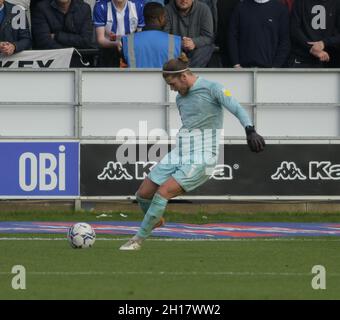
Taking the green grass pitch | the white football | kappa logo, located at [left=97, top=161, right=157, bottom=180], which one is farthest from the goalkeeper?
kappa logo, located at [left=97, top=161, right=157, bottom=180]

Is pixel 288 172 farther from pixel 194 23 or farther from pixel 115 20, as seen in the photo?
pixel 115 20

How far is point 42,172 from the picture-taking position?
832 inches

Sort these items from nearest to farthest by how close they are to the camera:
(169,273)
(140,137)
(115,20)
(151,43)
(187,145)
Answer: (169,273), (187,145), (151,43), (140,137), (115,20)

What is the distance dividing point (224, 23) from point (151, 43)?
6.95 feet

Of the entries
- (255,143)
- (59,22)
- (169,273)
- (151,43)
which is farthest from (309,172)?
(169,273)

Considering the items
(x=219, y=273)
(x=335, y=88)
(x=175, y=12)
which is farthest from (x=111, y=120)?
(x=219, y=273)

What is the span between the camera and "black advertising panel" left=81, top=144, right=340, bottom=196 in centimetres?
2131

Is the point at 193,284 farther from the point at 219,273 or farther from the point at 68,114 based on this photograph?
the point at 68,114

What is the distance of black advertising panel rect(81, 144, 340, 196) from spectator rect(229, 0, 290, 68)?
58.8 inches

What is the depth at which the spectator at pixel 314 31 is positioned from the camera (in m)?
21.9

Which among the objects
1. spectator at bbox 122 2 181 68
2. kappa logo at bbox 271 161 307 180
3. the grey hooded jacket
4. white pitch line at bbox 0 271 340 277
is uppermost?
the grey hooded jacket

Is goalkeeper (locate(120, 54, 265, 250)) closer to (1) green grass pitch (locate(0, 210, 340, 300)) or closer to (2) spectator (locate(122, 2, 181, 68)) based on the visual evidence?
(1) green grass pitch (locate(0, 210, 340, 300))

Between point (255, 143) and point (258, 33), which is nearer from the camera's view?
point (255, 143)

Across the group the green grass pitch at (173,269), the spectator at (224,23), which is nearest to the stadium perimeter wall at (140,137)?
the spectator at (224,23)
